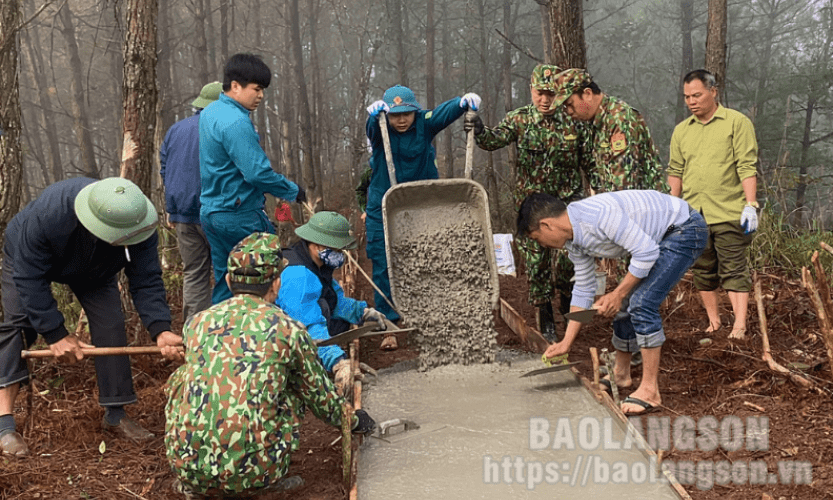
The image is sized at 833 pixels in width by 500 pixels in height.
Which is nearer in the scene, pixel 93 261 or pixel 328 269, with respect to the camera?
pixel 93 261

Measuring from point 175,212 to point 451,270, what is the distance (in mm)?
2070

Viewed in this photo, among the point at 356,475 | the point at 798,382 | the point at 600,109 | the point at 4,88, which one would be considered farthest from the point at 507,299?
the point at 4,88

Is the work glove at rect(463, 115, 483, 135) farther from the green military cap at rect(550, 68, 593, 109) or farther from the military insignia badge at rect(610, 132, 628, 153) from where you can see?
the military insignia badge at rect(610, 132, 628, 153)

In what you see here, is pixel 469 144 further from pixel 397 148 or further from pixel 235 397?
pixel 235 397

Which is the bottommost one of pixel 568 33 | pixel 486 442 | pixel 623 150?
pixel 486 442

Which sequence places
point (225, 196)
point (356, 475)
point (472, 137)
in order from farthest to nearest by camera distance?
point (472, 137) → point (225, 196) → point (356, 475)

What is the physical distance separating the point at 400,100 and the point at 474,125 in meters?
0.65

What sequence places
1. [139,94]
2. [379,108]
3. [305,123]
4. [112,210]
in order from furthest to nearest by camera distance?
[305,123], [139,94], [379,108], [112,210]

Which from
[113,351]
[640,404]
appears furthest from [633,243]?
[113,351]

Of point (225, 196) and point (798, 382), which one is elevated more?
point (225, 196)

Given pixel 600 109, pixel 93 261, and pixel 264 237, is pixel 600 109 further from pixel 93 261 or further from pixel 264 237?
pixel 93 261

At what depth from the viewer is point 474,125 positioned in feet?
16.2

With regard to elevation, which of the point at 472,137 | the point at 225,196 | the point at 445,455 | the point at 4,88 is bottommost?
the point at 445,455

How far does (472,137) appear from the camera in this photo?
5.07 metres
